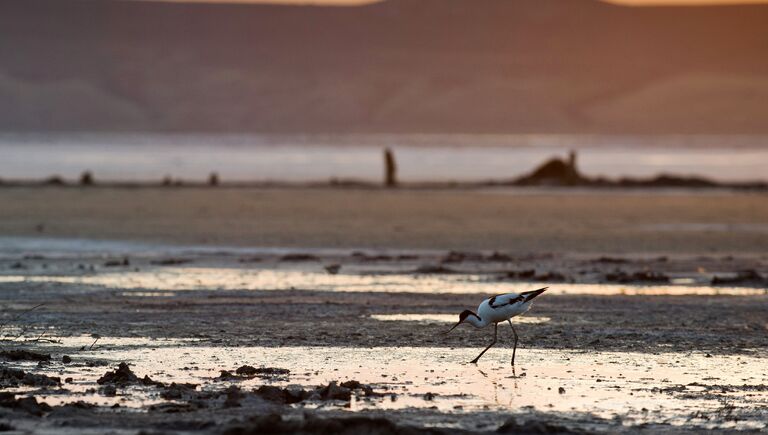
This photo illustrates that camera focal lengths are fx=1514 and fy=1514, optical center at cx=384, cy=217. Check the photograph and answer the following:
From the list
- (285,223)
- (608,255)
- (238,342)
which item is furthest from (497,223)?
(238,342)

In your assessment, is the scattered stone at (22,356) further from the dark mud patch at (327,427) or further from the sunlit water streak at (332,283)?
the sunlit water streak at (332,283)

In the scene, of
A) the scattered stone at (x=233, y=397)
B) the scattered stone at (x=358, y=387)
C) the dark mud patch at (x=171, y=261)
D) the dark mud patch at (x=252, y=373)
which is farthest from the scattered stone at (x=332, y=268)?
the scattered stone at (x=233, y=397)

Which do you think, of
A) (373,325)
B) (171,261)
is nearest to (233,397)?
(373,325)

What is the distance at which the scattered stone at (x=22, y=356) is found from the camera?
524 inches

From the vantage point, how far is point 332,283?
20656 mm

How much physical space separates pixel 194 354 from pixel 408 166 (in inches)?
2450

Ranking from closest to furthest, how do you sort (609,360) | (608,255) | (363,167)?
1. (609,360)
2. (608,255)
3. (363,167)

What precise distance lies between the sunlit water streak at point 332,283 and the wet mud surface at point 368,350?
1.7 inches

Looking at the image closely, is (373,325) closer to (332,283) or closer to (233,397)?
(332,283)

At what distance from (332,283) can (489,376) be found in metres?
7.74

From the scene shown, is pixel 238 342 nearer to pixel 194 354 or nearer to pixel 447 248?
pixel 194 354

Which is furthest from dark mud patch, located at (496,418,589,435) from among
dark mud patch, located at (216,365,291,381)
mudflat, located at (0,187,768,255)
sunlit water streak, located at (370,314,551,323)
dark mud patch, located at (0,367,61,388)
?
mudflat, located at (0,187,768,255)

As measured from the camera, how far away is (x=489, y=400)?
11.9m

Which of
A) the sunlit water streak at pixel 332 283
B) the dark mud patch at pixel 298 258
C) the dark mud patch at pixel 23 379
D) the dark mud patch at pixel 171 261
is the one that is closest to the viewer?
the dark mud patch at pixel 23 379
